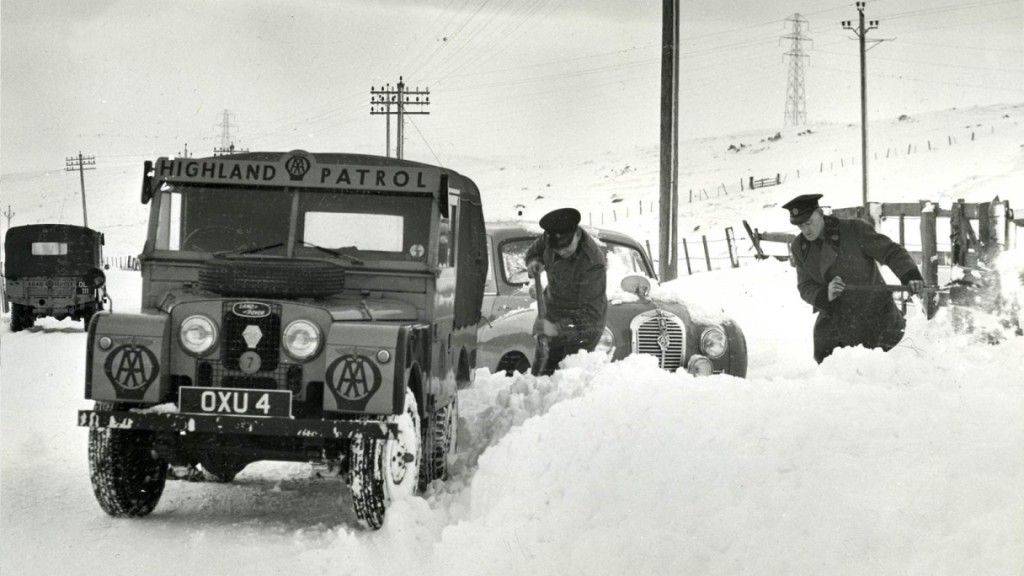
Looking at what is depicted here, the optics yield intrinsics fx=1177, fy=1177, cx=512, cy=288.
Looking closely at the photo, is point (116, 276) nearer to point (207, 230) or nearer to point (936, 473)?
point (207, 230)

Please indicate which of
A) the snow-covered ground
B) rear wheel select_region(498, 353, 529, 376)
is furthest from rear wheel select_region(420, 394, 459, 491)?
rear wheel select_region(498, 353, 529, 376)

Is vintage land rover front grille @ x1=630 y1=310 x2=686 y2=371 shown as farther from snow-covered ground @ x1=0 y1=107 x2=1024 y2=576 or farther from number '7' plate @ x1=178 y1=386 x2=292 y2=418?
number '7' plate @ x1=178 y1=386 x2=292 y2=418

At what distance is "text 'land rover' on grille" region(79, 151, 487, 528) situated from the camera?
19.5 ft

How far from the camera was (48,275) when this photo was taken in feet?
85.2

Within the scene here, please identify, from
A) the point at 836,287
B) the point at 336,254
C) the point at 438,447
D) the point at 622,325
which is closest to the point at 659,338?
the point at 622,325

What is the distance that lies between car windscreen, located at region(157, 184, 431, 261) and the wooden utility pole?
1189 centimetres

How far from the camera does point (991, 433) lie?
505cm

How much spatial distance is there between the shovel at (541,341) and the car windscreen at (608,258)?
0.60 meters

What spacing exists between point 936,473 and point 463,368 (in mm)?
4316

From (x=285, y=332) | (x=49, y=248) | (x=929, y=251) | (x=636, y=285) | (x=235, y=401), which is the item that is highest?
(x=49, y=248)

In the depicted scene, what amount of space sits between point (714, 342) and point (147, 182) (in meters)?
5.19

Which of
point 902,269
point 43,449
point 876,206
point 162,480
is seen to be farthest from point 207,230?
point 876,206

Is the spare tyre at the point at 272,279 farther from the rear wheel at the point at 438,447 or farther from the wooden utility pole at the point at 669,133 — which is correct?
the wooden utility pole at the point at 669,133

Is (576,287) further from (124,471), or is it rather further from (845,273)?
(124,471)
